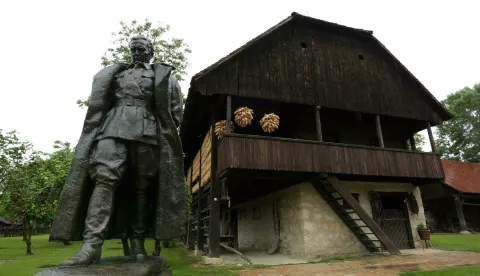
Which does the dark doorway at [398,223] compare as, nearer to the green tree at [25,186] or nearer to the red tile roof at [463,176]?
the red tile roof at [463,176]

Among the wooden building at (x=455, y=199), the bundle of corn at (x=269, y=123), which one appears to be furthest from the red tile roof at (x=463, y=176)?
the bundle of corn at (x=269, y=123)

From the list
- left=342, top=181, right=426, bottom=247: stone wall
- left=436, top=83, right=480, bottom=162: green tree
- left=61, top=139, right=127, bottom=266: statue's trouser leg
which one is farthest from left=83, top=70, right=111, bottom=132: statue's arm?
left=436, top=83, right=480, bottom=162: green tree

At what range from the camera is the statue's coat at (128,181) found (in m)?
2.83

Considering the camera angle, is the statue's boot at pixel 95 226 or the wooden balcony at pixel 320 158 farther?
the wooden balcony at pixel 320 158

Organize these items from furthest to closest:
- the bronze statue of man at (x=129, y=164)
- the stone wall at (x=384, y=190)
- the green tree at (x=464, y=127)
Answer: the green tree at (x=464, y=127), the stone wall at (x=384, y=190), the bronze statue of man at (x=129, y=164)

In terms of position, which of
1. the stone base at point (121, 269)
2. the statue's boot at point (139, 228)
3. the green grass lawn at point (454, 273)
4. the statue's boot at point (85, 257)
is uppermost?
the statue's boot at point (139, 228)

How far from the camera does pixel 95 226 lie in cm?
→ 266

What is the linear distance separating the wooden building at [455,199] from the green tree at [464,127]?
980cm

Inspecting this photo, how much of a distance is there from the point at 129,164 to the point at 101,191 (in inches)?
15.7

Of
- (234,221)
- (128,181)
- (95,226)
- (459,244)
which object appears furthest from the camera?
(234,221)

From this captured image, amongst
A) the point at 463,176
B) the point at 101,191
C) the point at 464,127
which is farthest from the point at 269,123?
the point at 464,127

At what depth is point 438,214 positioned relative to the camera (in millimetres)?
23000

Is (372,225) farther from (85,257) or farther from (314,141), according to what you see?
(85,257)

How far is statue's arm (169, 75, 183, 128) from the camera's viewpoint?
339 cm
